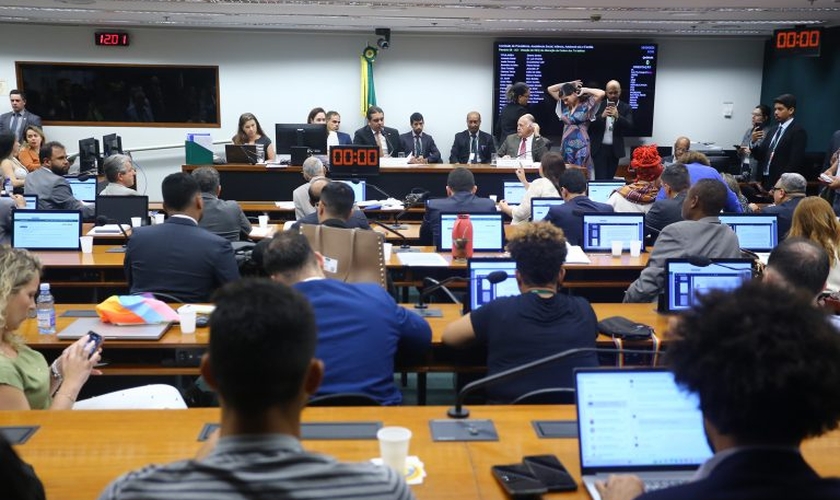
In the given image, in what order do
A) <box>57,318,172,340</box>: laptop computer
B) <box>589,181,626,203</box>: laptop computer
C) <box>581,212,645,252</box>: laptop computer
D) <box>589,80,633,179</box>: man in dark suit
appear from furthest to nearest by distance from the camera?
1. <box>589,80,633,179</box>: man in dark suit
2. <box>589,181,626,203</box>: laptop computer
3. <box>581,212,645,252</box>: laptop computer
4. <box>57,318,172,340</box>: laptop computer

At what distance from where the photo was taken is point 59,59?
456 inches

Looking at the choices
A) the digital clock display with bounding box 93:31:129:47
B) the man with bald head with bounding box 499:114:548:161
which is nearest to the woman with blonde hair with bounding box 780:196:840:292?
the man with bald head with bounding box 499:114:548:161

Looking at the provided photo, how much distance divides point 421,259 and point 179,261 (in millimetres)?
1603

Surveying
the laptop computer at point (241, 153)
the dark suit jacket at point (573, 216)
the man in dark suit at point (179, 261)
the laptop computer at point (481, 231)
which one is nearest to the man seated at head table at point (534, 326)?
the man in dark suit at point (179, 261)

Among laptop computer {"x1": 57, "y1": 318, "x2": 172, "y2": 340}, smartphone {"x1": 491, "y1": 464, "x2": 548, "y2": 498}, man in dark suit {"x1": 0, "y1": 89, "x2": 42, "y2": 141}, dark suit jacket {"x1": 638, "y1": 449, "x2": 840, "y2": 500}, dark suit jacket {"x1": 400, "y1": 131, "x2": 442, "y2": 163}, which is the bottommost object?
smartphone {"x1": 491, "y1": 464, "x2": 548, "y2": 498}

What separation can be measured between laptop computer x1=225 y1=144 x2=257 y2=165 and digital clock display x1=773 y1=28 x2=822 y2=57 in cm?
662

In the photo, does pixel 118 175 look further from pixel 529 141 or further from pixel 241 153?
pixel 529 141

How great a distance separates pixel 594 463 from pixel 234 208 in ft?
14.7

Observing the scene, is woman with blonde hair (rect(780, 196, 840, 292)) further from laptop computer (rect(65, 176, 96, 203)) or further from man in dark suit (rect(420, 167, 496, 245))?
laptop computer (rect(65, 176, 96, 203))

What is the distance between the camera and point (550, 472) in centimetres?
214

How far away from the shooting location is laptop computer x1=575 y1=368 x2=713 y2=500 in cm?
212

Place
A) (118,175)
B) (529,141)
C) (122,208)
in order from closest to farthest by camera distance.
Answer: (122,208)
(118,175)
(529,141)

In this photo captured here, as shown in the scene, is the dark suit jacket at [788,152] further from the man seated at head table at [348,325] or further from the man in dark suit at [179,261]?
the man seated at head table at [348,325]

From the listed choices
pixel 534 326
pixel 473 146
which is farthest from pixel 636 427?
pixel 473 146
